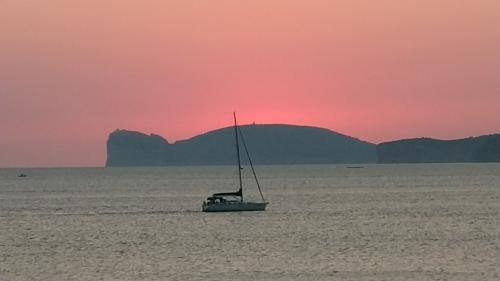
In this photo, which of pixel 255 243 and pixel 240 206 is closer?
pixel 255 243

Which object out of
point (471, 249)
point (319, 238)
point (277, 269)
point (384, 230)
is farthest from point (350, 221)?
point (277, 269)

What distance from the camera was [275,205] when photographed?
152 m

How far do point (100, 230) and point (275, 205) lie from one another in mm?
52913

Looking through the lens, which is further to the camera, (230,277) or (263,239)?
(263,239)

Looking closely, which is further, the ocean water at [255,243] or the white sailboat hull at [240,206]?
the white sailboat hull at [240,206]

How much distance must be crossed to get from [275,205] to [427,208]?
79.2 ft

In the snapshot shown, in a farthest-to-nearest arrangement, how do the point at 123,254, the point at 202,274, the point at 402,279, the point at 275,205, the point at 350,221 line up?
the point at 275,205
the point at 350,221
the point at 123,254
the point at 202,274
the point at 402,279

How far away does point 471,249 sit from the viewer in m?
77.0

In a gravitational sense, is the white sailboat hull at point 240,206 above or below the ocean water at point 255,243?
above

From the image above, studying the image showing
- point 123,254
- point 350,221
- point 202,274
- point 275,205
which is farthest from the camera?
point 275,205

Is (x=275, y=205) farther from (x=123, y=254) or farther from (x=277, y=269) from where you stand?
(x=277, y=269)

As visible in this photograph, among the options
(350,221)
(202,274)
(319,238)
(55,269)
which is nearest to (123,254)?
(55,269)

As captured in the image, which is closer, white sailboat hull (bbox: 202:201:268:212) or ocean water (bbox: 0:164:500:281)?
ocean water (bbox: 0:164:500:281)

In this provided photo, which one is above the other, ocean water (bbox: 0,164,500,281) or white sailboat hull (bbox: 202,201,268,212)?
white sailboat hull (bbox: 202,201,268,212)
